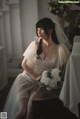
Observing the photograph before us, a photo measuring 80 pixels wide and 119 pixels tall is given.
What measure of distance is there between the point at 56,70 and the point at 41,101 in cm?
23

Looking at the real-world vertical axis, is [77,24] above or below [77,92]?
above

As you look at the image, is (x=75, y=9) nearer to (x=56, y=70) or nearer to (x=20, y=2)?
(x=20, y=2)

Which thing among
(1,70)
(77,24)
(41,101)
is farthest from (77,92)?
(1,70)

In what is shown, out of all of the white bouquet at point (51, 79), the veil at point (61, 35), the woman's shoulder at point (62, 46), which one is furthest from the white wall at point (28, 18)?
the white bouquet at point (51, 79)

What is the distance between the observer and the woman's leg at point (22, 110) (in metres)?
1.67

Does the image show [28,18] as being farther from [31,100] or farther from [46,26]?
[31,100]

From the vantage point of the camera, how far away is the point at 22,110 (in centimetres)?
168

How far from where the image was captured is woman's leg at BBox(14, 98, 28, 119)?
167cm

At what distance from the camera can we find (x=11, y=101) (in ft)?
A: 6.38

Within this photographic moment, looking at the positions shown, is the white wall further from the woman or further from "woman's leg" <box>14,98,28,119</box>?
"woman's leg" <box>14,98,28,119</box>

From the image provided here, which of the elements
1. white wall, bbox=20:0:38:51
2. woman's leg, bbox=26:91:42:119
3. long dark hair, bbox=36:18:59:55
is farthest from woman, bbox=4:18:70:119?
white wall, bbox=20:0:38:51

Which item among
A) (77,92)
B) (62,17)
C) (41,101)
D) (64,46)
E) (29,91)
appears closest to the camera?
(77,92)

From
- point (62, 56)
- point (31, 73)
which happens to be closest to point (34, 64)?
point (31, 73)

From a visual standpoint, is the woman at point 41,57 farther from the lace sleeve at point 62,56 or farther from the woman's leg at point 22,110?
the woman's leg at point 22,110
